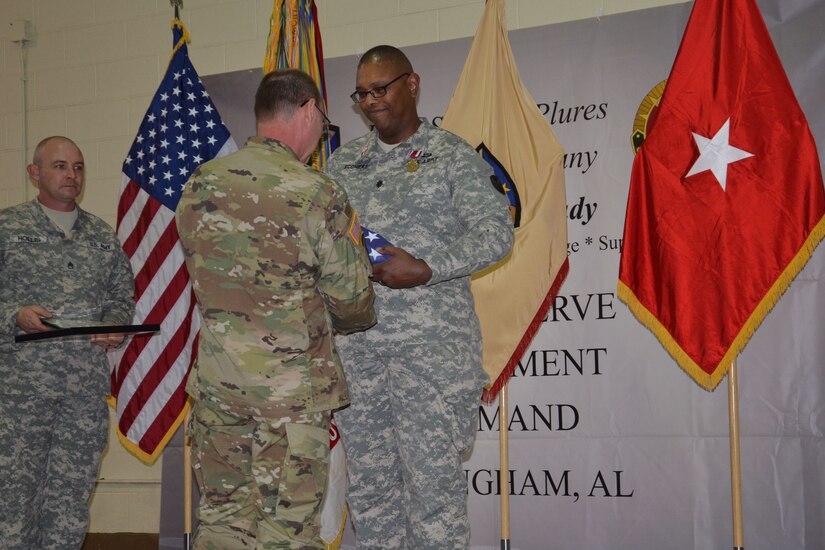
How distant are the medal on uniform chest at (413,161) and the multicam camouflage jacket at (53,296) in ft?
4.91

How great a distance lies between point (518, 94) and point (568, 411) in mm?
1351

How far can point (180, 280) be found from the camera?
12.4 ft

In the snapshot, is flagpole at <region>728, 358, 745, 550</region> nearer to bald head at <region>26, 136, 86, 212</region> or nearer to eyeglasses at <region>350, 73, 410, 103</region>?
eyeglasses at <region>350, 73, 410, 103</region>

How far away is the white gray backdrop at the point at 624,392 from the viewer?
322 centimetres

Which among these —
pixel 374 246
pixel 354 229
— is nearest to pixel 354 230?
pixel 354 229

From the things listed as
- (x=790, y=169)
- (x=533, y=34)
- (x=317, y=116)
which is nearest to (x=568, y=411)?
(x=790, y=169)

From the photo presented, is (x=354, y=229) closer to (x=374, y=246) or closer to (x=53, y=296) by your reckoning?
(x=374, y=246)

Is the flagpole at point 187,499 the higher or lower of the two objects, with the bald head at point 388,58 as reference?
lower

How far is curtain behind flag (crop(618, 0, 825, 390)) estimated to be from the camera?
3016mm

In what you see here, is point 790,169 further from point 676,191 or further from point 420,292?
point 420,292

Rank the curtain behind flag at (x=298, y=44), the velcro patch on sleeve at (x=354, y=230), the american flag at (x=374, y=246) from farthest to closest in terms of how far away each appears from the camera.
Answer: the curtain behind flag at (x=298, y=44) < the american flag at (x=374, y=246) < the velcro patch on sleeve at (x=354, y=230)

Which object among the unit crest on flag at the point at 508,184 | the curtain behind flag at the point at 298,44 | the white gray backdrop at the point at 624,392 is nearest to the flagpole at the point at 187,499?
the white gray backdrop at the point at 624,392

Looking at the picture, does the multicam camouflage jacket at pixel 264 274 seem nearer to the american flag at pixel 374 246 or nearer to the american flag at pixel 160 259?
the american flag at pixel 374 246

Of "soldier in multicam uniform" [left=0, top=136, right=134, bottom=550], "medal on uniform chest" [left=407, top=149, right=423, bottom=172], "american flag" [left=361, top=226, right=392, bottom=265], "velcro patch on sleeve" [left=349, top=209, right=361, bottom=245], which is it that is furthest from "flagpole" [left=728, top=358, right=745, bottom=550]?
"soldier in multicam uniform" [left=0, top=136, right=134, bottom=550]
